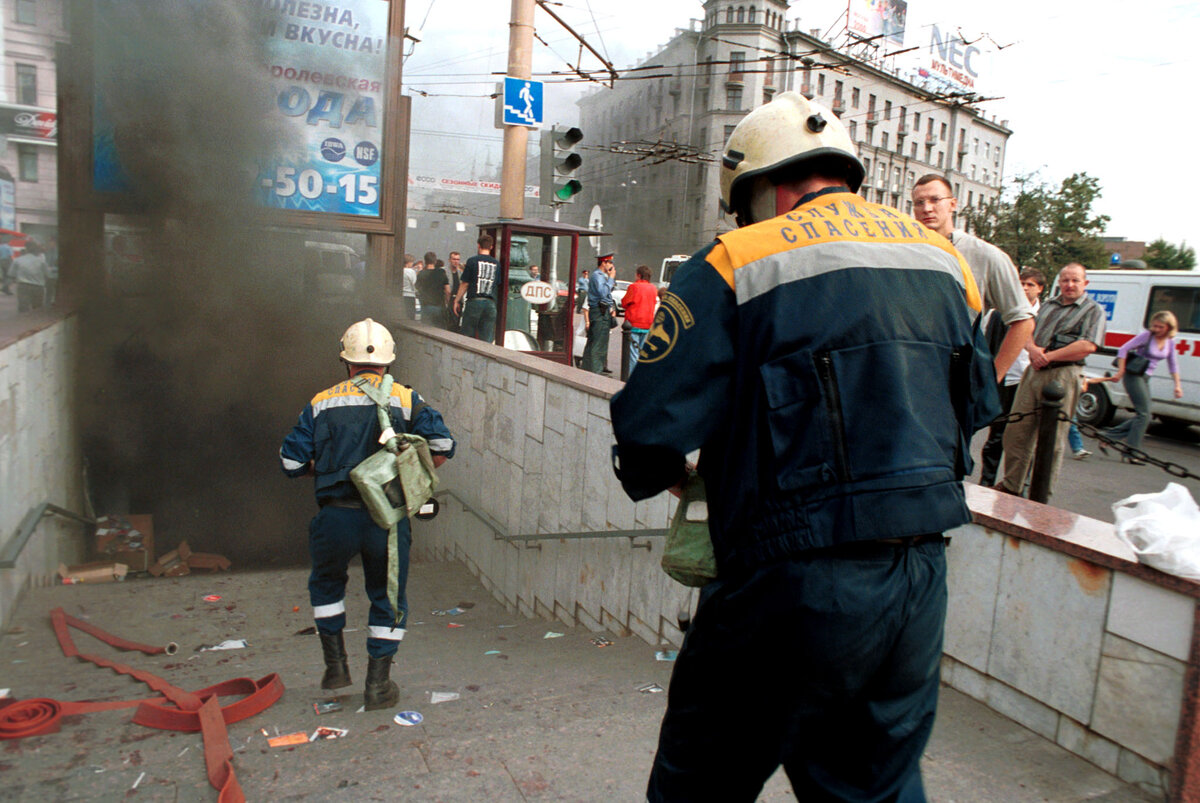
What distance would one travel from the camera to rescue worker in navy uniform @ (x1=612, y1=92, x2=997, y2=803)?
57.3 inches

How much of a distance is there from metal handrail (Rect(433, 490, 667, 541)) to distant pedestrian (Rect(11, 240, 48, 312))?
12.1 feet

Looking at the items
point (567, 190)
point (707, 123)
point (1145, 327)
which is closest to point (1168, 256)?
point (707, 123)

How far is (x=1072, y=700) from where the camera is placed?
263 centimetres

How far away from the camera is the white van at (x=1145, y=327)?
35.4 ft

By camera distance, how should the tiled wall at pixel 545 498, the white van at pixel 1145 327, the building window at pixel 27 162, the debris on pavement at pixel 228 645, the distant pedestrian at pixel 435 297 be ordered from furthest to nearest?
the distant pedestrian at pixel 435 297 → the white van at pixel 1145 327 → the building window at pixel 27 162 → the debris on pavement at pixel 228 645 → the tiled wall at pixel 545 498

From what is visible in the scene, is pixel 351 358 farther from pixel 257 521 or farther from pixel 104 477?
pixel 257 521

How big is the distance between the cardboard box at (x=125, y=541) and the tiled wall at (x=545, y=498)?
118 inches

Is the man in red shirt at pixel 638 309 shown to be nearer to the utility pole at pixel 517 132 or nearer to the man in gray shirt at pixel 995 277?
the utility pole at pixel 517 132

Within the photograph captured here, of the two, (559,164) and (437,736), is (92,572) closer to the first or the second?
(437,736)

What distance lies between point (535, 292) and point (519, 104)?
79.4 inches

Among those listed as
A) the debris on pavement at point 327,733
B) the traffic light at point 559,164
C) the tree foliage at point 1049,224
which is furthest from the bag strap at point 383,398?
the tree foliage at point 1049,224

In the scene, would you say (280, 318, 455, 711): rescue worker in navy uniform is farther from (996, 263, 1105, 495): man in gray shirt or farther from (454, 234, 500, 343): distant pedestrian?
(454, 234, 500, 343): distant pedestrian

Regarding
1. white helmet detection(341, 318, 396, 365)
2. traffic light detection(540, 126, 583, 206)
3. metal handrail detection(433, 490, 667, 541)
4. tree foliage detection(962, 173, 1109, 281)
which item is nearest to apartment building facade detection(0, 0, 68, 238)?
metal handrail detection(433, 490, 667, 541)

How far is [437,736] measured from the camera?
3.29 m
